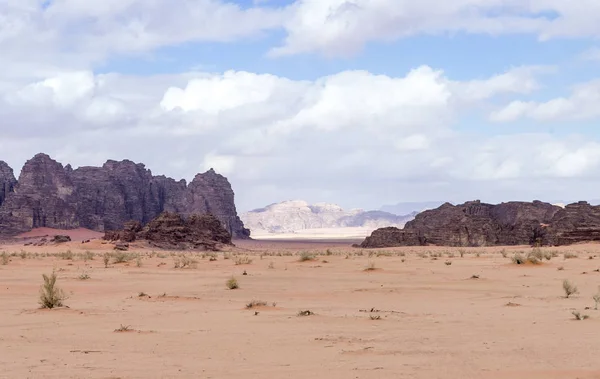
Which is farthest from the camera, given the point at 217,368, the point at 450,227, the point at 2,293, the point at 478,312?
the point at 450,227

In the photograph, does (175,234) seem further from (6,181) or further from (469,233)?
(6,181)

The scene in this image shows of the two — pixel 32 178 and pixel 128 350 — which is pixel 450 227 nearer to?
pixel 32 178

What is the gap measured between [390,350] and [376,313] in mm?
4753

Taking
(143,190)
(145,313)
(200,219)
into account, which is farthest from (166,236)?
(145,313)

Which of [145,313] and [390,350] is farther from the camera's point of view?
[145,313]

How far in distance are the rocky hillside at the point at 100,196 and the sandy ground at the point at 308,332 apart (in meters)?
74.7

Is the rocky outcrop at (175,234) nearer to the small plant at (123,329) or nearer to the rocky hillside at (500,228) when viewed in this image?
the rocky hillside at (500,228)

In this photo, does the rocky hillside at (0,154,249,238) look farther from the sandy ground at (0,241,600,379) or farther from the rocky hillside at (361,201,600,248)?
the sandy ground at (0,241,600,379)

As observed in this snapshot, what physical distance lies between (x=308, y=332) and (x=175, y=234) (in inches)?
2249

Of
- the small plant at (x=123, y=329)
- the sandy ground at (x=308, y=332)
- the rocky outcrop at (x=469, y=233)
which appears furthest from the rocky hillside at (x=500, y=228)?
the small plant at (x=123, y=329)

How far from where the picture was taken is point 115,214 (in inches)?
4067

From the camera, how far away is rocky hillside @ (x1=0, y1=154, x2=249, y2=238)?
305 feet

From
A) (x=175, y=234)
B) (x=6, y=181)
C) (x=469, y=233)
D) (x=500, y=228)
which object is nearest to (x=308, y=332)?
(x=175, y=234)

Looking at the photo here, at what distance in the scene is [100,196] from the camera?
10338cm
